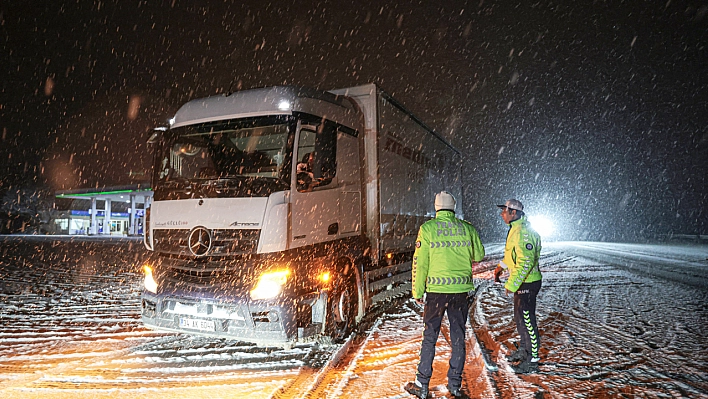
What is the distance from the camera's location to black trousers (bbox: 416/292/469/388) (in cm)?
381

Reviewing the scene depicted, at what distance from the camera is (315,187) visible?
546 centimetres

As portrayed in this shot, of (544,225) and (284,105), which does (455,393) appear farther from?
(544,225)

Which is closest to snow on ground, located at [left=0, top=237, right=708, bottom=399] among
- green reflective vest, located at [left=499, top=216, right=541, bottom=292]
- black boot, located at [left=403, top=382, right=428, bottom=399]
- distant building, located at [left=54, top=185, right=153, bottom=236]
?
black boot, located at [left=403, top=382, right=428, bottom=399]

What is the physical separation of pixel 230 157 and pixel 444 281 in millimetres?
3221

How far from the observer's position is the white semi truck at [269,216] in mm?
4855

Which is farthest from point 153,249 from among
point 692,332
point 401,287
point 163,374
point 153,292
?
point 692,332

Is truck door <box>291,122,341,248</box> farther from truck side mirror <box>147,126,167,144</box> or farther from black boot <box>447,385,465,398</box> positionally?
black boot <box>447,385,465,398</box>

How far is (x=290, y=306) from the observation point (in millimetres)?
4812

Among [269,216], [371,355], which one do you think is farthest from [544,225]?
[269,216]

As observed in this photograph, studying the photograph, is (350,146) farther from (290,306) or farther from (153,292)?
(153,292)

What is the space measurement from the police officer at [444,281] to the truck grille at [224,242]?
6.33 feet

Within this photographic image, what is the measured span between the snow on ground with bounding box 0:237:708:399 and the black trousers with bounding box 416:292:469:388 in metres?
0.26

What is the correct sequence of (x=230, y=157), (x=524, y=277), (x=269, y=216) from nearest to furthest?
(x=524, y=277), (x=269, y=216), (x=230, y=157)

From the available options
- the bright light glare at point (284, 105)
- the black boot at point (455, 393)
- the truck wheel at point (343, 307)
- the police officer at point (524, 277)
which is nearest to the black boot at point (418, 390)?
the black boot at point (455, 393)
